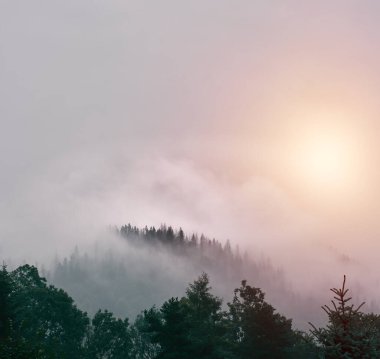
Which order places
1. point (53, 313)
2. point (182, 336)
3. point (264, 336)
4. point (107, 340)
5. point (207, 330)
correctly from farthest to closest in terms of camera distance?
1. point (107, 340)
2. point (53, 313)
3. point (207, 330)
4. point (182, 336)
5. point (264, 336)

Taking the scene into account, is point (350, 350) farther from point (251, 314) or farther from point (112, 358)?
point (112, 358)

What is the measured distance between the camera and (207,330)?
5888 centimetres

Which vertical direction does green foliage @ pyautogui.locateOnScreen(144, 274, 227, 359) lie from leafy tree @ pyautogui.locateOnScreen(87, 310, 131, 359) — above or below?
below

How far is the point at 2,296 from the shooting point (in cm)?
5631

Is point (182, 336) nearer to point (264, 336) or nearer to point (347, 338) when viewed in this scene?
point (264, 336)

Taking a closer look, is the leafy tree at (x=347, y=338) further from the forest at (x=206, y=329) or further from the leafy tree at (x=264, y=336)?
the leafy tree at (x=264, y=336)

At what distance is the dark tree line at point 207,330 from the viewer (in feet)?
87.4

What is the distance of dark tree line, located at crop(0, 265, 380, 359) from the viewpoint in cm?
2664

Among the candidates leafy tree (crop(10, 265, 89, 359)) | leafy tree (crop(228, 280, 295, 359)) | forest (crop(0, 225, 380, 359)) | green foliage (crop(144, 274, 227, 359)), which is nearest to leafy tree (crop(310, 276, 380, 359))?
forest (crop(0, 225, 380, 359))

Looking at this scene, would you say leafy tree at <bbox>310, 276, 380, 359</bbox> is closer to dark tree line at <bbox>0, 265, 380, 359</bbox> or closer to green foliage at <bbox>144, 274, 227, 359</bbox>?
dark tree line at <bbox>0, 265, 380, 359</bbox>

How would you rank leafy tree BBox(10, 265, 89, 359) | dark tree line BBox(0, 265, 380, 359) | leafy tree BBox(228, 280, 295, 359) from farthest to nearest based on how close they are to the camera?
leafy tree BBox(10, 265, 89, 359), leafy tree BBox(228, 280, 295, 359), dark tree line BBox(0, 265, 380, 359)

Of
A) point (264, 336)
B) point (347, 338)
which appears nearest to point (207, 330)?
point (264, 336)

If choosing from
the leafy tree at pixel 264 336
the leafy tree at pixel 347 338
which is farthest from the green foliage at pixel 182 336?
the leafy tree at pixel 347 338

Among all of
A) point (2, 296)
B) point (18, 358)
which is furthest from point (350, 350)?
point (2, 296)
